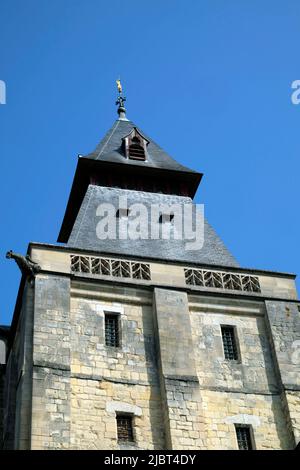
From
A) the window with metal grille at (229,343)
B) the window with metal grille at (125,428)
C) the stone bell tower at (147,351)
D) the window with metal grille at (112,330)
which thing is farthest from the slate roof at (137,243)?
the window with metal grille at (125,428)

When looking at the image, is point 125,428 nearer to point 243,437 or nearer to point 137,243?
point 243,437

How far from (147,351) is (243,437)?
125 inches

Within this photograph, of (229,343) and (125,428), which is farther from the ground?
(229,343)

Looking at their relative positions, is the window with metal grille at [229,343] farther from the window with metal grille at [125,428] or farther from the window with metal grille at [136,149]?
the window with metal grille at [136,149]

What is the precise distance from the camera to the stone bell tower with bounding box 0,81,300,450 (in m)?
21.0

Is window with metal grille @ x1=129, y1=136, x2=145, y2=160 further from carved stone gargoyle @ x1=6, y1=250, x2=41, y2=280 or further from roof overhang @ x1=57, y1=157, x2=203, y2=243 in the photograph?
carved stone gargoyle @ x1=6, y1=250, x2=41, y2=280

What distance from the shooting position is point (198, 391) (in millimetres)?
22000

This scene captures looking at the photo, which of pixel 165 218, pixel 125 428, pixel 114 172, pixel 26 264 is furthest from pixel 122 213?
pixel 125 428

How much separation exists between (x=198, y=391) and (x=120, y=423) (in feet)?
6.84

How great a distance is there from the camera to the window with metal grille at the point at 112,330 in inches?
900

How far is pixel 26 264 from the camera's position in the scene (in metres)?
23.1

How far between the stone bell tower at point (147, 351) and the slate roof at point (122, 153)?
15.0ft
